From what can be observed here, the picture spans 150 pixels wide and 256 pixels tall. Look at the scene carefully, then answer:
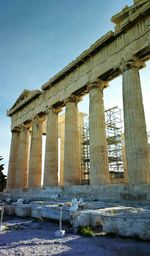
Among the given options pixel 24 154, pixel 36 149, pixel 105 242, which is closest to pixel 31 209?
pixel 105 242

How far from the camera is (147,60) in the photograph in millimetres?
18312

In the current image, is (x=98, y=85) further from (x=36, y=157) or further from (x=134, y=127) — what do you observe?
(x=36, y=157)

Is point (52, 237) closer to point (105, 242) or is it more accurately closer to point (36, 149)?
point (105, 242)

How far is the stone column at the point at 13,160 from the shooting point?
32688 mm

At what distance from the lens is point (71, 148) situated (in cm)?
2205

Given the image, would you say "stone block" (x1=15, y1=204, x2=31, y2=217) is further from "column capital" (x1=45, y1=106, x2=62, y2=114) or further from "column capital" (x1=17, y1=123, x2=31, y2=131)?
"column capital" (x1=17, y1=123, x2=31, y2=131)

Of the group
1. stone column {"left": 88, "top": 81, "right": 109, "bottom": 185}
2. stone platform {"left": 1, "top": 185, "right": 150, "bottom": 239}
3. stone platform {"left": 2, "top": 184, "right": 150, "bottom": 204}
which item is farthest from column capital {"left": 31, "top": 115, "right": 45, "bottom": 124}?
stone column {"left": 88, "top": 81, "right": 109, "bottom": 185}

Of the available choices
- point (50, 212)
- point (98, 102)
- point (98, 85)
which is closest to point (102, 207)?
point (50, 212)

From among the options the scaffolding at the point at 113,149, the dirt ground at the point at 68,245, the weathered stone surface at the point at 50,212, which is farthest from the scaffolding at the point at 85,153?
the dirt ground at the point at 68,245

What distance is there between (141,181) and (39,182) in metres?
16.2

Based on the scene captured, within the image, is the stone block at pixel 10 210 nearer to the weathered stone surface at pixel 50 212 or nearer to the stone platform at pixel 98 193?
the weathered stone surface at pixel 50 212

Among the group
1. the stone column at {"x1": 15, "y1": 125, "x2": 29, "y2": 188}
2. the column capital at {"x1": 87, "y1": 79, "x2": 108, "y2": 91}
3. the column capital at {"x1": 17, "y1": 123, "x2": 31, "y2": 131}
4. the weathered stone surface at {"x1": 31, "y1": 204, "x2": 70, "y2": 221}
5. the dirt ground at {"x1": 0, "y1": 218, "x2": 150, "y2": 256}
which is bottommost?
the dirt ground at {"x1": 0, "y1": 218, "x2": 150, "y2": 256}

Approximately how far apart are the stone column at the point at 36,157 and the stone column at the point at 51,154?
3572 mm

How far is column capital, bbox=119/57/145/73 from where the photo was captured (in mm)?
17625
